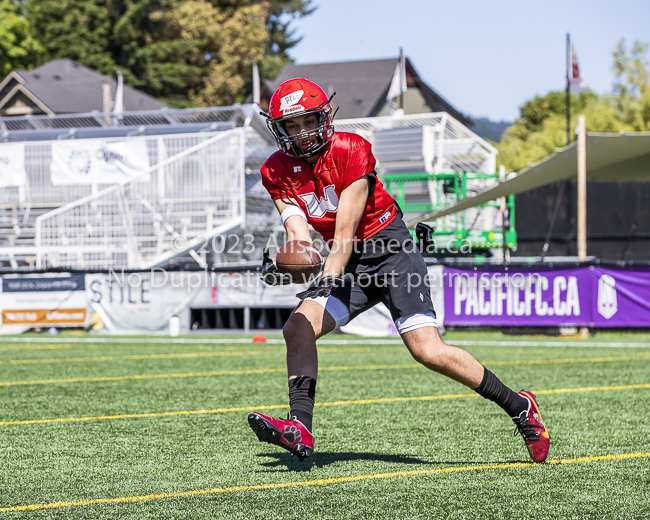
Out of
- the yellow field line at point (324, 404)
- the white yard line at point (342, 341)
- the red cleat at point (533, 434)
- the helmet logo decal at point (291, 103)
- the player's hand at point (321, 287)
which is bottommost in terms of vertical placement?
the white yard line at point (342, 341)

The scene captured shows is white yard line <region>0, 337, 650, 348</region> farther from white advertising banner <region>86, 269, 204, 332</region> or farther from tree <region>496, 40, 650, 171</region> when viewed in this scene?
tree <region>496, 40, 650, 171</region>

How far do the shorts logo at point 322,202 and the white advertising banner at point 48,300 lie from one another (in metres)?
12.8

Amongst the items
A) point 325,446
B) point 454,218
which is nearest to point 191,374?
point 325,446

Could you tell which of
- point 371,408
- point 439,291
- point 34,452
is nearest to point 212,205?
point 439,291

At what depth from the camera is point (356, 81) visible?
43250mm

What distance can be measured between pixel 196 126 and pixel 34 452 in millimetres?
18614

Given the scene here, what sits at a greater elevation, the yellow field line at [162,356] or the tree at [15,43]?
the tree at [15,43]

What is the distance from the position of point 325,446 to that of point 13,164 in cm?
1981

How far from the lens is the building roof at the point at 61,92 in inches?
1533

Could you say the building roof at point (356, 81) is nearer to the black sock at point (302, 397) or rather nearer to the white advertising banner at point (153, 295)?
the white advertising banner at point (153, 295)

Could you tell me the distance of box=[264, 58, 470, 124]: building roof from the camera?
41.3m

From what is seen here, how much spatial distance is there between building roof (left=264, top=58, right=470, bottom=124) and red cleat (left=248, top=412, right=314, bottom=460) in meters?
36.9

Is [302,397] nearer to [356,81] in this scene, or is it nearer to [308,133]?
[308,133]

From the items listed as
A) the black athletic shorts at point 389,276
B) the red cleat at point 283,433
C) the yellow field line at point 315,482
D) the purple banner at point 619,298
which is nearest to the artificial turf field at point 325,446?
the yellow field line at point 315,482
